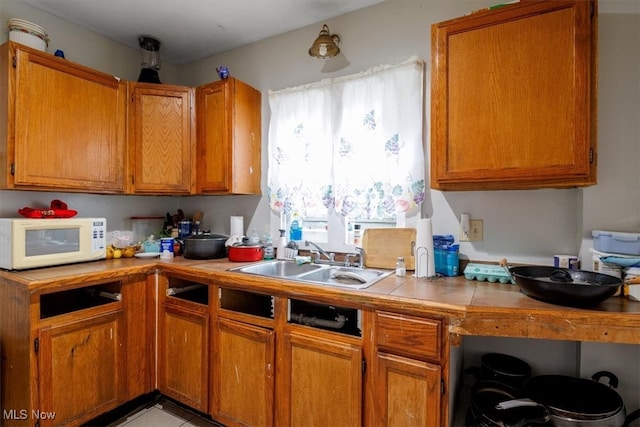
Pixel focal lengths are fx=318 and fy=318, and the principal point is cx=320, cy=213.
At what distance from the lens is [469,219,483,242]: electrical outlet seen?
1.79 meters

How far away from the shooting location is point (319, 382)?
149cm

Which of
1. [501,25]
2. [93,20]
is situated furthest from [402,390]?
[93,20]

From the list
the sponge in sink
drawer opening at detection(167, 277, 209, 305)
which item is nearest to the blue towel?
the sponge in sink

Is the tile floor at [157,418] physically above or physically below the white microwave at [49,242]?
below

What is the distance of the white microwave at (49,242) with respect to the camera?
1744 millimetres

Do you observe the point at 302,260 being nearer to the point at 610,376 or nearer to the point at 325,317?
the point at 325,317

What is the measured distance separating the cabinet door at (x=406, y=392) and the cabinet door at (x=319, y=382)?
0.10 metres

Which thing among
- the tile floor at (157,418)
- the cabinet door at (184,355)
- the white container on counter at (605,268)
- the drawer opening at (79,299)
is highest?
the white container on counter at (605,268)

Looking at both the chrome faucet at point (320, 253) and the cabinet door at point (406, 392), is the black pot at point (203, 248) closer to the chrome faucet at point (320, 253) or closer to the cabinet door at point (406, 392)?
the chrome faucet at point (320, 253)

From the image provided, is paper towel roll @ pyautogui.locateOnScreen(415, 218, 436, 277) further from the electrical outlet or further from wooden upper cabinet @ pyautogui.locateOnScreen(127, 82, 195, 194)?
wooden upper cabinet @ pyautogui.locateOnScreen(127, 82, 195, 194)

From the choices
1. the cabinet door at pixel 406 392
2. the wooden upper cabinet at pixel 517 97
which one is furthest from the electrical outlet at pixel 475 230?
the cabinet door at pixel 406 392

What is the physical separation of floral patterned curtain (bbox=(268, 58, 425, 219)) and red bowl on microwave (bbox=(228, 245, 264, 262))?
37cm

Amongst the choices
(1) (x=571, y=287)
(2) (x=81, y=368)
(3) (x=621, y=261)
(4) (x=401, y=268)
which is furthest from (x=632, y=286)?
(2) (x=81, y=368)

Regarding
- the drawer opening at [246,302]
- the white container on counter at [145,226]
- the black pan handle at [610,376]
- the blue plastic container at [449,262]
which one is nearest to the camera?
the black pan handle at [610,376]
